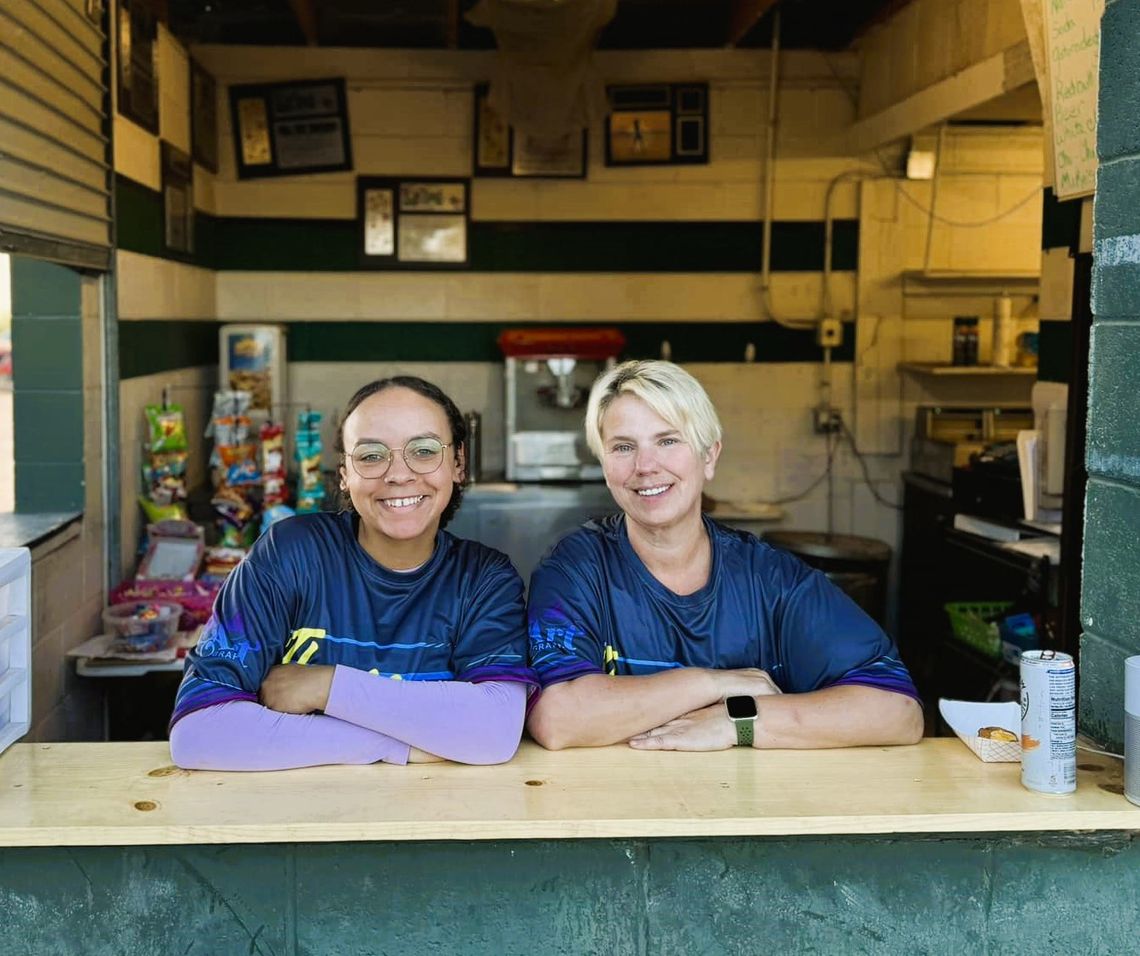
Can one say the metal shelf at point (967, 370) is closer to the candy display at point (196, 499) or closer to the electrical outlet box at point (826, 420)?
the electrical outlet box at point (826, 420)

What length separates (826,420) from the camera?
6980 millimetres

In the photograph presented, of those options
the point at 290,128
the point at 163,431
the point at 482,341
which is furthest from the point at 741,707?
the point at 290,128

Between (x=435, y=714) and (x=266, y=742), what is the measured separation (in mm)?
262

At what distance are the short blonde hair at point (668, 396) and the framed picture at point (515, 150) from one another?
4.42 m

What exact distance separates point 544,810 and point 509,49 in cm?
406

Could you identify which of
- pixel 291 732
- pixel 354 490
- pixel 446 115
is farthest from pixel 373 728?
pixel 446 115

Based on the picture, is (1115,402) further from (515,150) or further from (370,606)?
(515,150)

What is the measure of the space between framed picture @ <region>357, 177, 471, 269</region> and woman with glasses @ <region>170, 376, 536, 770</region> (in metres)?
4.37

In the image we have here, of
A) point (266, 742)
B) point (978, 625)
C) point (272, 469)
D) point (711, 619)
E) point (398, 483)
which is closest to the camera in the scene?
point (266, 742)

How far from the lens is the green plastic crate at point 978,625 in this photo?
5.02 metres

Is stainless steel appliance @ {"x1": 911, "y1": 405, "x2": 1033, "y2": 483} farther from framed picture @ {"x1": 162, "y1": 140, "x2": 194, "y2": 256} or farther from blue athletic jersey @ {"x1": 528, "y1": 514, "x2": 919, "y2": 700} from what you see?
blue athletic jersey @ {"x1": 528, "y1": 514, "x2": 919, "y2": 700}

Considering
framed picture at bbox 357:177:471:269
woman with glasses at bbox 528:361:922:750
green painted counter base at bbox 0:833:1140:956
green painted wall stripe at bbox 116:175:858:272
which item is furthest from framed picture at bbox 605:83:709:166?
green painted counter base at bbox 0:833:1140:956

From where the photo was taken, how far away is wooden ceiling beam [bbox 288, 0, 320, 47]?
5754 millimetres

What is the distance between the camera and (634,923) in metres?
1.91
